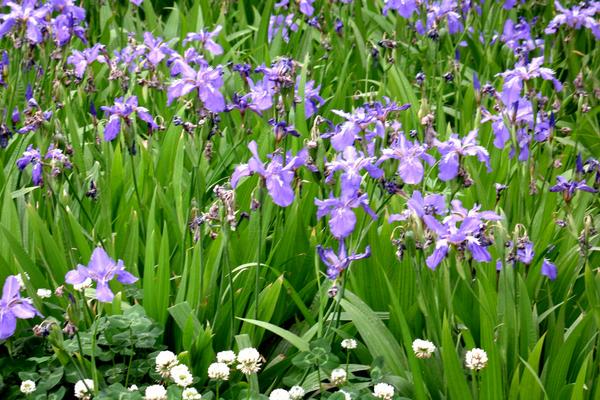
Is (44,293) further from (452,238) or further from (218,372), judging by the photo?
(452,238)

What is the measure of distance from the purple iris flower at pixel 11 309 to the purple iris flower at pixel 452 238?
80 centimetres

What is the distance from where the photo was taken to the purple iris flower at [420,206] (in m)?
1.77

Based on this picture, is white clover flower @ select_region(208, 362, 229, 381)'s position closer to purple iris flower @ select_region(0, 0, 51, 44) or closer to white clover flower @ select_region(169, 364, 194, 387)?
white clover flower @ select_region(169, 364, 194, 387)

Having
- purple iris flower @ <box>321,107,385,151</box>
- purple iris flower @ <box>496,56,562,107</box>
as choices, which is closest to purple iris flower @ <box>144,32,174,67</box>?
purple iris flower @ <box>321,107,385,151</box>

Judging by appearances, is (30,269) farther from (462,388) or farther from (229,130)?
(462,388)

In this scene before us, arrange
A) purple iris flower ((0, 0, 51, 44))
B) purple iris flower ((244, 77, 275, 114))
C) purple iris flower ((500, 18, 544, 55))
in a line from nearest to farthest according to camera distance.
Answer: purple iris flower ((244, 77, 275, 114)) → purple iris flower ((0, 0, 51, 44)) → purple iris flower ((500, 18, 544, 55))

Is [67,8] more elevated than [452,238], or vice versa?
[67,8]

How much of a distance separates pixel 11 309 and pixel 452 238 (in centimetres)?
89

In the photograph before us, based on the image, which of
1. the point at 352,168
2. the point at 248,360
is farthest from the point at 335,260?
the point at 248,360

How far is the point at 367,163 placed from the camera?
1963 millimetres

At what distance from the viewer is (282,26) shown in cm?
405

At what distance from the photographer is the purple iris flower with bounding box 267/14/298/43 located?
4098 mm

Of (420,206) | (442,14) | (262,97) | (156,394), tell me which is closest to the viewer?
(156,394)

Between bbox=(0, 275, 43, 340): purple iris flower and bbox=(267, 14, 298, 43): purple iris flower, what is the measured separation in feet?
8.35
